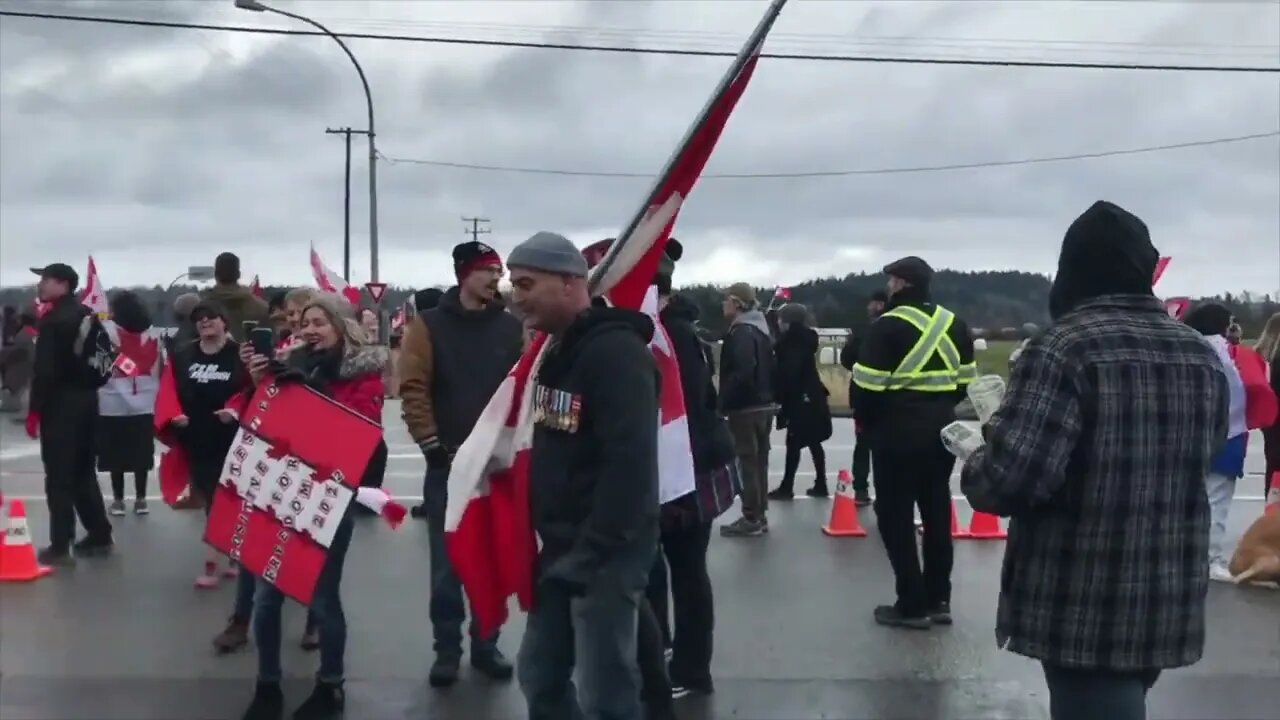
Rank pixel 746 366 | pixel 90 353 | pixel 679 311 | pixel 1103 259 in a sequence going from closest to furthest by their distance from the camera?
pixel 1103 259
pixel 679 311
pixel 90 353
pixel 746 366

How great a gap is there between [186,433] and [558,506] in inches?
155

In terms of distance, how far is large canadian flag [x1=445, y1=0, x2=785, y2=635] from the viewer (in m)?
4.12

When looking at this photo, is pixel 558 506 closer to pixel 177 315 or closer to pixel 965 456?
pixel 965 456

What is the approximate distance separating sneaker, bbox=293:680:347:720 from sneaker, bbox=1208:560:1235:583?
5.56 meters

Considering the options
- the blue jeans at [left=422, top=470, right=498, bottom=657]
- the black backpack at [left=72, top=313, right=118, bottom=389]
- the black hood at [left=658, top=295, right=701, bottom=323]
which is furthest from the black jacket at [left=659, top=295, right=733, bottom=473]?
the black backpack at [left=72, top=313, right=118, bottom=389]

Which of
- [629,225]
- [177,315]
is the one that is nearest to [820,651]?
[629,225]

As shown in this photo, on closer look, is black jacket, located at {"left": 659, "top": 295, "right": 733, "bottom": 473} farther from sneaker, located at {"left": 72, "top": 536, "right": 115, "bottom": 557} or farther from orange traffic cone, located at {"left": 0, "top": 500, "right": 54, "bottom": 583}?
sneaker, located at {"left": 72, "top": 536, "right": 115, "bottom": 557}

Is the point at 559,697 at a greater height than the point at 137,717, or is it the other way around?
the point at 559,697

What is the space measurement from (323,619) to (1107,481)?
3348mm

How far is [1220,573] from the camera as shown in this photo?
27.7 ft

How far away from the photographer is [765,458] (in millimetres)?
10156

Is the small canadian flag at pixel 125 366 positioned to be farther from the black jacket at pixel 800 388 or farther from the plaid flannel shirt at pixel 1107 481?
the plaid flannel shirt at pixel 1107 481

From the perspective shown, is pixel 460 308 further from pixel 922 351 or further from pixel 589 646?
pixel 589 646

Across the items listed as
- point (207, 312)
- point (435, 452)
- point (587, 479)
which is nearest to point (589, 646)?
point (587, 479)
